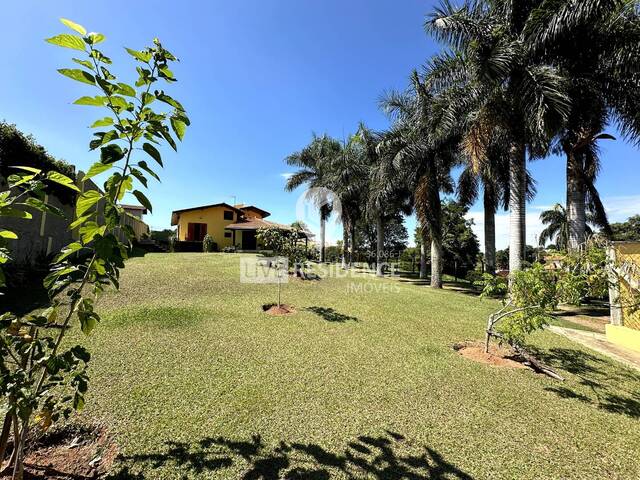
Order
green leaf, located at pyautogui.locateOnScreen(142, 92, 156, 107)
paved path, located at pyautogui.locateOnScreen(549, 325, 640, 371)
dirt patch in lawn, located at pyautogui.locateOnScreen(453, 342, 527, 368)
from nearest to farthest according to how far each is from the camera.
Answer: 1. green leaf, located at pyautogui.locateOnScreen(142, 92, 156, 107)
2. dirt patch in lawn, located at pyautogui.locateOnScreen(453, 342, 527, 368)
3. paved path, located at pyautogui.locateOnScreen(549, 325, 640, 371)

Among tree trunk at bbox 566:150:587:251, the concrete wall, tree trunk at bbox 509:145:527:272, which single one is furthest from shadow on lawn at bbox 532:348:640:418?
the concrete wall

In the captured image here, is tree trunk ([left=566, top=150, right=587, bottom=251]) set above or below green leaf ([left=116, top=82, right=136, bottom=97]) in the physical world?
above

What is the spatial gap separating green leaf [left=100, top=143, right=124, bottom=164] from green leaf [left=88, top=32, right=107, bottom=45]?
497 mm

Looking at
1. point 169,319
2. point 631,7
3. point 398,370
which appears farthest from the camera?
point 631,7

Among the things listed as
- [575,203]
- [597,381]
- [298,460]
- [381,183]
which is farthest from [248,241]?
[298,460]

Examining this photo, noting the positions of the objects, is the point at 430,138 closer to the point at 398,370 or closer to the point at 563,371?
the point at 563,371

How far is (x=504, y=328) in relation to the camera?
5410 millimetres

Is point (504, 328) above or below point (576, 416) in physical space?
above

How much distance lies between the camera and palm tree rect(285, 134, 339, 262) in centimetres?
2305

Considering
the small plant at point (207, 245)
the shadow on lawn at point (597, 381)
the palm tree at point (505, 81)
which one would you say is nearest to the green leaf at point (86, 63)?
the shadow on lawn at point (597, 381)

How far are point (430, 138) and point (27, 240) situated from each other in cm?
1669

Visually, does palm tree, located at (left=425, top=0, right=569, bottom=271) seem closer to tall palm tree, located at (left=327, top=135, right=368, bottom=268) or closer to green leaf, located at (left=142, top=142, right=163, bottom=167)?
tall palm tree, located at (left=327, top=135, right=368, bottom=268)

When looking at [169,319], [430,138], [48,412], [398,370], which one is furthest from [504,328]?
[430,138]

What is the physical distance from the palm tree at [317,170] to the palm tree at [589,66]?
Result: 14.4 metres
